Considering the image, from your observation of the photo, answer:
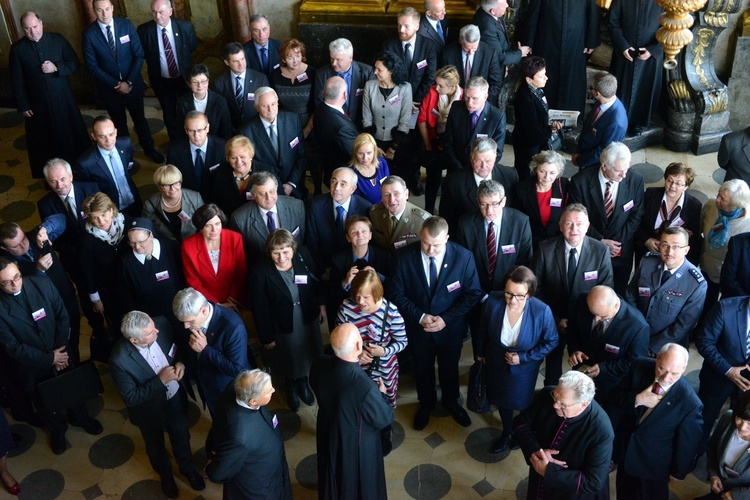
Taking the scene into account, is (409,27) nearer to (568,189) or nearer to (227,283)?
(568,189)

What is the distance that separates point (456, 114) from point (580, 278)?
2.00 meters

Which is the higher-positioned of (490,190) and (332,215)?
(490,190)

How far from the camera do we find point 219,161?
6.74 meters

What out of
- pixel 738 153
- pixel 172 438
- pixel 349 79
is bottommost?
pixel 172 438

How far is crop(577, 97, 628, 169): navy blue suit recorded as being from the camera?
662cm

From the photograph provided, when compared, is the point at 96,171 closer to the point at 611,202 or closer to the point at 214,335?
the point at 214,335

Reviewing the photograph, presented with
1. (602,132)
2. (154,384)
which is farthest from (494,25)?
(154,384)

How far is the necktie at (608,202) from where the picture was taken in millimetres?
5996

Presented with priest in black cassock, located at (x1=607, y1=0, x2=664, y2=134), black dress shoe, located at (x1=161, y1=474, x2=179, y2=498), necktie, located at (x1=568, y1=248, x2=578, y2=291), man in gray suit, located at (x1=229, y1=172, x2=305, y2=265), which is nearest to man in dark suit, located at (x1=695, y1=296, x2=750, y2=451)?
necktie, located at (x1=568, y1=248, x2=578, y2=291)

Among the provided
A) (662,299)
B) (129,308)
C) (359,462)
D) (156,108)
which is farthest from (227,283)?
(156,108)

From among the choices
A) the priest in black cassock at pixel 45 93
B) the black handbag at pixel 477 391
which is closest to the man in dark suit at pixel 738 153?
the black handbag at pixel 477 391

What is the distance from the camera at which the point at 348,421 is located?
4668 millimetres

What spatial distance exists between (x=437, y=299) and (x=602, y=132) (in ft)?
7.29

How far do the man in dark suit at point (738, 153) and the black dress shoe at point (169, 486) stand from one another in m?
4.79
